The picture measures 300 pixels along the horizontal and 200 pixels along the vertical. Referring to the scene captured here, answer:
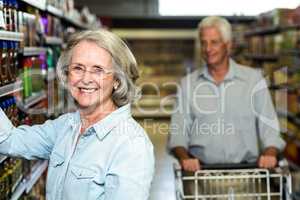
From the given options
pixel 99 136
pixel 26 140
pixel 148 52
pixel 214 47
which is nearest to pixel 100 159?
pixel 99 136

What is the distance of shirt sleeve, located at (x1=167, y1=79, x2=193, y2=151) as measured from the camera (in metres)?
3.40

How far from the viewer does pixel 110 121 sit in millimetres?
2021

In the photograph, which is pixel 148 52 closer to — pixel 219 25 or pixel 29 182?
pixel 219 25

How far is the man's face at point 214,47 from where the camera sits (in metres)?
3.44

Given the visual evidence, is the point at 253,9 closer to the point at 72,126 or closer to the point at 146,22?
the point at 146,22

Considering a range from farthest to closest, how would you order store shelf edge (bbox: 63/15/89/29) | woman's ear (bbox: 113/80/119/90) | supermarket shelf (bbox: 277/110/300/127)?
supermarket shelf (bbox: 277/110/300/127) → store shelf edge (bbox: 63/15/89/29) → woman's ear (bbox: 113/80/119/90)

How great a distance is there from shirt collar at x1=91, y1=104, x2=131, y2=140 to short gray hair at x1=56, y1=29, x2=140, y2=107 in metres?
0.07

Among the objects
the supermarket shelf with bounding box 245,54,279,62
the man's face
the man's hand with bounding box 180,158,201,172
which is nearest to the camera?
the man's hand with bounding box 180,158,201,172

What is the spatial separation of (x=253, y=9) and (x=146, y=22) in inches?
108

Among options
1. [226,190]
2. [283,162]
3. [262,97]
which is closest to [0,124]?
[226,190]

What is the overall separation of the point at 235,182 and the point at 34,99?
1.54 m

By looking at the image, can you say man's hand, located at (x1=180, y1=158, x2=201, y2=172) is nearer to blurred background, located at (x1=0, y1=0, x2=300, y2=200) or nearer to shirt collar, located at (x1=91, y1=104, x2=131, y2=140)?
blurred background, located at (x1=0, y1=0, x2=300, y2=200)

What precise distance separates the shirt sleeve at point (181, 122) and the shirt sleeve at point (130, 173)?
147cm

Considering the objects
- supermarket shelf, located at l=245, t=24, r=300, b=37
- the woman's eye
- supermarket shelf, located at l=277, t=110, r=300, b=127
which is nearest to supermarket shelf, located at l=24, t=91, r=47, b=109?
the woman's eye
